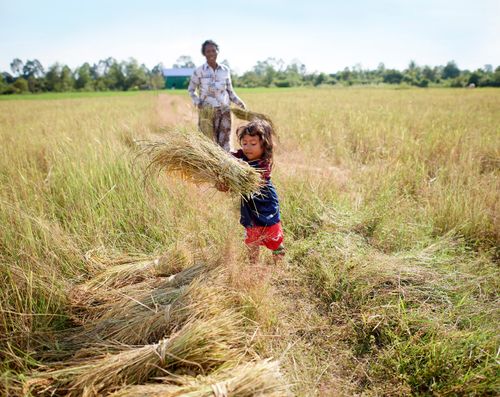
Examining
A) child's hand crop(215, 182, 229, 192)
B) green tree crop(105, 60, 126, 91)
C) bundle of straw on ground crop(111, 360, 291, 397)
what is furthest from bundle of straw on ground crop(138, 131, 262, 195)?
green tree crop(105, 60, 126, 91)

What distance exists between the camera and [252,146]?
2074 mm

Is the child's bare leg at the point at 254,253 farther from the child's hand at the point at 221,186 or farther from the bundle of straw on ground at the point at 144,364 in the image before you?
the bundle of straw on ground at the point at 144,364

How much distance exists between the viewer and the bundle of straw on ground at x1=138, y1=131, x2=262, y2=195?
1.78 metres

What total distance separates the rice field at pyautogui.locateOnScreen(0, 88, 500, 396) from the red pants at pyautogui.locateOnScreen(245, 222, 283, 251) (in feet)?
0.44

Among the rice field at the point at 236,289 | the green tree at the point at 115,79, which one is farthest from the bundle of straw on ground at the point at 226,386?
the green tree at the point at 115,79

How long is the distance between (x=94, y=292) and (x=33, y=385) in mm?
603

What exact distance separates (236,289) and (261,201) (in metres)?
0.68

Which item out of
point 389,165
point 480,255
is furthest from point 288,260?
point 389,165

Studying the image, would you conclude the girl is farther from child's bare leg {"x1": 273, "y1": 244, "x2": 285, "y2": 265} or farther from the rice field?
the rice field

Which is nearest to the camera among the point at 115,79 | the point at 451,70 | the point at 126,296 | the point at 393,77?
the point at 126,296

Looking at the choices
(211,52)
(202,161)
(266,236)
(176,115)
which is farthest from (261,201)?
(176,115)

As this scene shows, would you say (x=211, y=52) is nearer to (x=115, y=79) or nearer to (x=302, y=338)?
(x=302, y=338)

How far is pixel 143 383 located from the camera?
4.46 ft

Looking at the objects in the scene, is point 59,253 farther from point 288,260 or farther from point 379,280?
point 379,280
